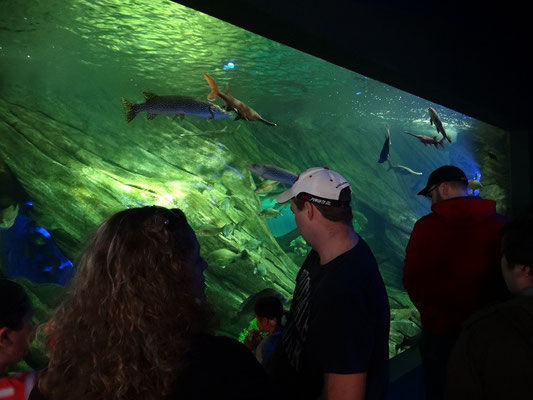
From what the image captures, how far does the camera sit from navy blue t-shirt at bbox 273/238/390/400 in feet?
6.01

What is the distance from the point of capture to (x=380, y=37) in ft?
12.6

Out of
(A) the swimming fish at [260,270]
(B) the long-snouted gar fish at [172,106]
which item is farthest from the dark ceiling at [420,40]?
(A) the swimming fish at [260,270]

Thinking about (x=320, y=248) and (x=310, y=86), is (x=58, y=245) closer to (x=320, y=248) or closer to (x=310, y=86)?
(x=320, y=248)

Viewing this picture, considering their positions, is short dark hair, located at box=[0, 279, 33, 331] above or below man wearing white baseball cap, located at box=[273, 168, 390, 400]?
below

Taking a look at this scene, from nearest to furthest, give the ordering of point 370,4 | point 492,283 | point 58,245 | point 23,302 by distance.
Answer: point 23,302, point 492,283, point 370,4, point 58,245

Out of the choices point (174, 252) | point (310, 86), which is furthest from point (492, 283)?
point (310, 86)

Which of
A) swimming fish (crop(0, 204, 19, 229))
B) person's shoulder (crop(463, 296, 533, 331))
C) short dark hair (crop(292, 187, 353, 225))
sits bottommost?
swimming fish (crop(0, 204, 19, 229))

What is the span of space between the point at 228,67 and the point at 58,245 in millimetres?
14013

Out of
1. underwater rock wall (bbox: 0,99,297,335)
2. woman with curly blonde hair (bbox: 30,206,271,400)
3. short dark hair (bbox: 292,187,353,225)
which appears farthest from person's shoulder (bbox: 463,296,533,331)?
underwater rock wall (bbox: 0,99,297,335)

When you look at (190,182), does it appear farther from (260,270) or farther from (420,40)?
(420,40)

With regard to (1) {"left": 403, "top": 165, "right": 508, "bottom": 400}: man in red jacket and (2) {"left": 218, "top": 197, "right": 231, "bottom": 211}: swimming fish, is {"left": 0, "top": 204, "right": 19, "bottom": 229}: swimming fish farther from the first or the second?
(1) {"left": 403, "top": 165, "right": 508, "bottom": 400}: man in red jacket

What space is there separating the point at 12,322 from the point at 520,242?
9.33 ft

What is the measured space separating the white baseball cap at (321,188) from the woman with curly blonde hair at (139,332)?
1052 millimetres

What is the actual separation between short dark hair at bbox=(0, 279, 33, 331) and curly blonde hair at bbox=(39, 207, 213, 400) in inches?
36.9
